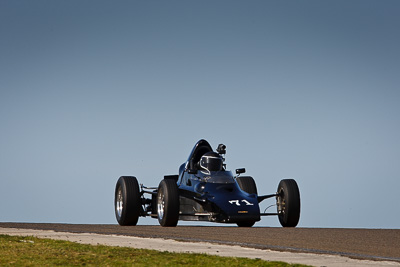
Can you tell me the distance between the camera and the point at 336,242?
1662 centimetres

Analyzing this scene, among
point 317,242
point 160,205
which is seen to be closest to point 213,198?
point 160,205

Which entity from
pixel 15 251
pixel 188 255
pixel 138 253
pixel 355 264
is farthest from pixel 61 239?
pixel 355 264

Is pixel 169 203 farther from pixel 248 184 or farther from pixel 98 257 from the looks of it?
pixel 98 257

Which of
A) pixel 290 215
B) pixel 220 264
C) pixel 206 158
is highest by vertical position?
pixel 206 158

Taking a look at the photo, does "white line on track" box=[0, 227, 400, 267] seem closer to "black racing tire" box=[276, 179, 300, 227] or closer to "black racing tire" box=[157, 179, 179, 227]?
"black racing tire" box=[157, 179, 179, 227]

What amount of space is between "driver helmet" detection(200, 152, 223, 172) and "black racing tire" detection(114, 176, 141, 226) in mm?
2646

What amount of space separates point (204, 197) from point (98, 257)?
10.1 metres

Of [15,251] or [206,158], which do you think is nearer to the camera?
[15,251]

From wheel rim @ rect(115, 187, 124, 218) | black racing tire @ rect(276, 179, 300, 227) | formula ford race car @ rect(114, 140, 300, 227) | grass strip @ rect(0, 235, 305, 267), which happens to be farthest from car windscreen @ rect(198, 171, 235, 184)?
grass strip @ rect(0, 235, 305, 267)

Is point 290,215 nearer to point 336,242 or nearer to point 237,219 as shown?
point 237,219

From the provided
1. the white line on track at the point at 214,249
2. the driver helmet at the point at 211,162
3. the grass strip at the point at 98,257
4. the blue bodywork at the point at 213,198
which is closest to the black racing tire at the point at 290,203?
the blue bodywork at the point at 213,198

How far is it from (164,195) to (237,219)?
254 centimetres

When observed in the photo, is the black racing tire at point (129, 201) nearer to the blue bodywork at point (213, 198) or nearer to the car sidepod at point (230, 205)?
the blue bodywork at point (213, 198)

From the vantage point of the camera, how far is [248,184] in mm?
26219
